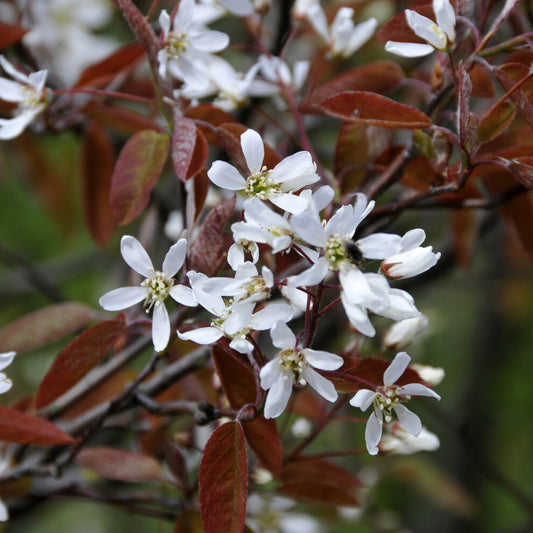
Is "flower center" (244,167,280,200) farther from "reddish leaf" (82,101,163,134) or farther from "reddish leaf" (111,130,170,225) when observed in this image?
"reddish leaf" (82,101,163,134)

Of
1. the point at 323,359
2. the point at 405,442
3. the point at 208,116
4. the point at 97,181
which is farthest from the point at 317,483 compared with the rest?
the point at 97,181

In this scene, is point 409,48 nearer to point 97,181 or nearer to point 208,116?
point 208,116

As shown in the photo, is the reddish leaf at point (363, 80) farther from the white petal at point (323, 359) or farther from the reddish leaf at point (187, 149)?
the white petal at point (323, 359)

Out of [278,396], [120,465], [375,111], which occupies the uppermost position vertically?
[375,111]

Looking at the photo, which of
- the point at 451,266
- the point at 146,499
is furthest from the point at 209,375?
the point at 451,266

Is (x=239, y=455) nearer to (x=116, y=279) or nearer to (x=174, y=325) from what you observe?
(x=174, y=325)

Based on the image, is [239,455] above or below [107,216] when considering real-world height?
above

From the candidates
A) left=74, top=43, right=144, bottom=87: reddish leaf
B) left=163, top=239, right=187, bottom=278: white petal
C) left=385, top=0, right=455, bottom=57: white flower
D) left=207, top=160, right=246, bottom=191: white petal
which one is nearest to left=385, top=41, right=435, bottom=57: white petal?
left=385, top=0, right=455, bottom=57: white flower
